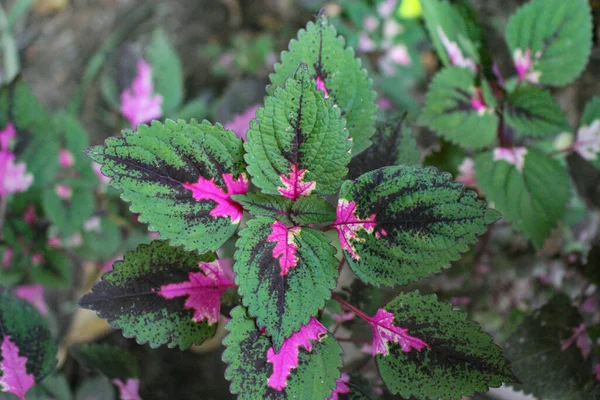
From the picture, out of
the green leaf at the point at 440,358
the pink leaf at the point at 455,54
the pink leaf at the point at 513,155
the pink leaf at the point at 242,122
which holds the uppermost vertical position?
the pink leaf at the point at 455,54

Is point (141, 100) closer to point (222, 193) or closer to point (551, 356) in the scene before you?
point (222, 193)

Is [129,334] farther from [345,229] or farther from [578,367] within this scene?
[578,367]

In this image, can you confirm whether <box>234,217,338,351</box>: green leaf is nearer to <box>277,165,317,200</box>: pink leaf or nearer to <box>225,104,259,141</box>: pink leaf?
<box>277,165,317,200</box>: pink leaf

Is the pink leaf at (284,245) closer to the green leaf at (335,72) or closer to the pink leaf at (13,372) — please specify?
the green leaf at (335,72)

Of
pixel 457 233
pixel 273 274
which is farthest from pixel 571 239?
pixel 273 274

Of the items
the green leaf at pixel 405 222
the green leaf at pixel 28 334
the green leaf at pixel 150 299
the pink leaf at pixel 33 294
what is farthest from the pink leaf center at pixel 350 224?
the pink leaf at pixel 33 294

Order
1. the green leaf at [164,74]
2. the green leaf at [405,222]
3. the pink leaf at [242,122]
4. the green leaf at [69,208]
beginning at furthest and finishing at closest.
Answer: the green leaf at [164,74] → the green leaf at [69,208] → the pink leaf at [242,122] → the green leaf at [405,222]

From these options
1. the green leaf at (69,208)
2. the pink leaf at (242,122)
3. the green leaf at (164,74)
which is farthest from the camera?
the green leaf at (164,74)
